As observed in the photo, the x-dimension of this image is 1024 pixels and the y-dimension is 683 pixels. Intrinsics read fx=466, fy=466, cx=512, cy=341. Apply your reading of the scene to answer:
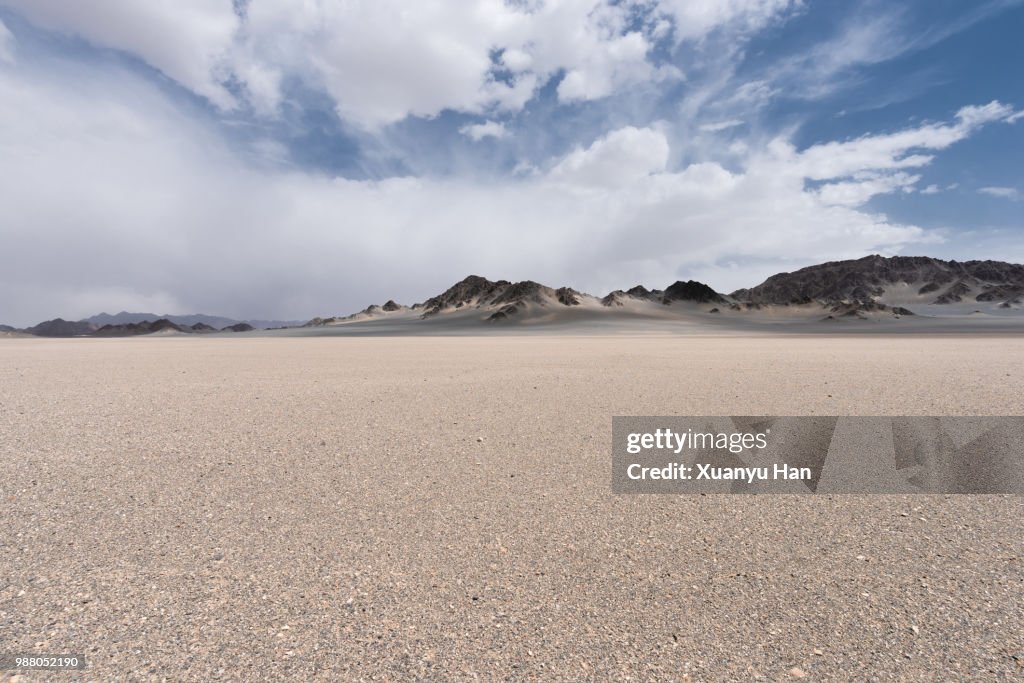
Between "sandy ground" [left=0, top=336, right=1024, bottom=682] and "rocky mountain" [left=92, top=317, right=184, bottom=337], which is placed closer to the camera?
"sandy ground" [left=0, top=336, right=1024, bottom=682]

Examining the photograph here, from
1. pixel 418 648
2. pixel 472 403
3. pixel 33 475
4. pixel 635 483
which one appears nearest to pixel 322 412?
pixel 472 403

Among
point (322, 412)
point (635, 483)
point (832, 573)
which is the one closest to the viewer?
→ point (832, 573)

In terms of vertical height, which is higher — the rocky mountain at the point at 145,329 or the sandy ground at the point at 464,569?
the rocky mountain at the point at 145,329

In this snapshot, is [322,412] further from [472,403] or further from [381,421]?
[472,403]

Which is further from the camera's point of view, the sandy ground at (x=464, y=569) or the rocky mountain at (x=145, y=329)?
the rocky mountain at (x=145, y=329)

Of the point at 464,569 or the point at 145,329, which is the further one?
the point at 145,329

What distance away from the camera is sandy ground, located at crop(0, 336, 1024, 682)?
2859mm

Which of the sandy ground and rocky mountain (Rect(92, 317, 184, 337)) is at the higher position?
rocky mountain (Rect(92, 317, 184, 337))

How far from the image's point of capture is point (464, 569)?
3811 mm

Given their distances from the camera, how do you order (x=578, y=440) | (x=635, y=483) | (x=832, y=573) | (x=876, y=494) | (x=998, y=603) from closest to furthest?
(x=998, y=603) < (x=832, y=573) < (x=876, y=494) < (x=635, y=483) < (x=578, y=440)

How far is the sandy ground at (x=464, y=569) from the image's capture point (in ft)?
9.38

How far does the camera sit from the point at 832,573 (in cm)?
370

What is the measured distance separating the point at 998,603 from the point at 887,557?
26.9 inches

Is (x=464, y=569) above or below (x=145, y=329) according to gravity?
below
